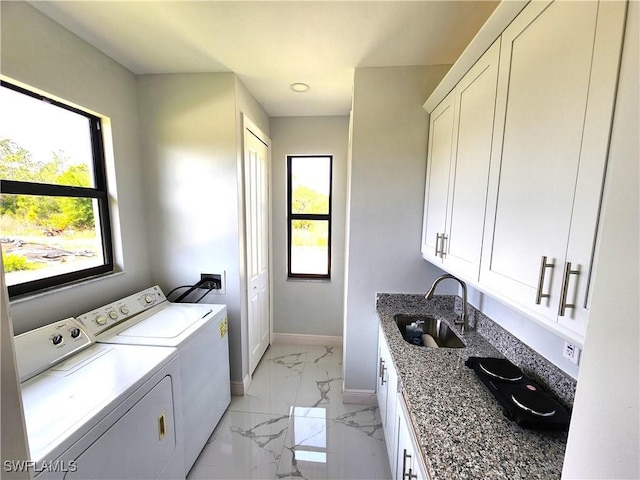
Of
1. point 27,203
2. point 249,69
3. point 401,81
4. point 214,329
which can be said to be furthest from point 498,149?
point 27,203

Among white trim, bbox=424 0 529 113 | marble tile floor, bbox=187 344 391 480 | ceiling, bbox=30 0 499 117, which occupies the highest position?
ceiling, bbox=30 0 499 117

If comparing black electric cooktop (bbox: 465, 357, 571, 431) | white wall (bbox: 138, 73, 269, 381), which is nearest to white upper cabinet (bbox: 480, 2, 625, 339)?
black electric cooktop (bbox: 465, 357, 571, 431)

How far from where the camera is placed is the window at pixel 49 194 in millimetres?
1301

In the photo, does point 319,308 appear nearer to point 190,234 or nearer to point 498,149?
point 190,234

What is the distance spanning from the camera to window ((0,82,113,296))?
1.30 meters

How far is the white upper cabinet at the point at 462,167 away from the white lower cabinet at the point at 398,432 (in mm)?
715

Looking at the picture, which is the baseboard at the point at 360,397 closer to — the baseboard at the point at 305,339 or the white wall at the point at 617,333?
the baseboard at the point at 305,339

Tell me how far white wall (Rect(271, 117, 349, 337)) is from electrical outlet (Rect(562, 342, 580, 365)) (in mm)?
2080

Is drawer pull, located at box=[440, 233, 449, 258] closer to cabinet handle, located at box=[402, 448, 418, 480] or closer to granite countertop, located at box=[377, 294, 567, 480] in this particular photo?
granite countertop, located at box=[377, 294, 567, 480]

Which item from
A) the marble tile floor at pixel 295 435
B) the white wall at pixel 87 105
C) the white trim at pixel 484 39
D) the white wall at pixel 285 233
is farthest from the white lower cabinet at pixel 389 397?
the white wall at pixel 87 105

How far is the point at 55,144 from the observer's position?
152 cm

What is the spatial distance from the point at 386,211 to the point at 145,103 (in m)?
2.10

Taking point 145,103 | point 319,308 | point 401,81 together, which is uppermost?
point 401,81

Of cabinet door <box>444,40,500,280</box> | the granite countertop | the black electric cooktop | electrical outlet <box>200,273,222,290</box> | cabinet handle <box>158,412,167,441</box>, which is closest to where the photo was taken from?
the granite countertop
